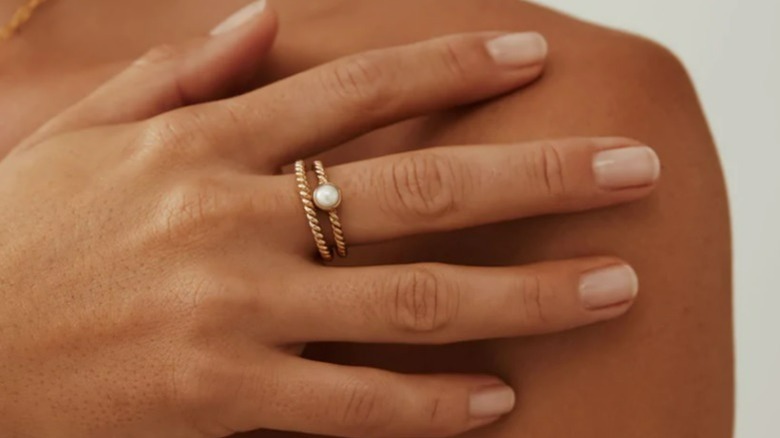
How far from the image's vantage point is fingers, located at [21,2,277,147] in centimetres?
85

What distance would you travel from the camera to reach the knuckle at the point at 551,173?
0.72m

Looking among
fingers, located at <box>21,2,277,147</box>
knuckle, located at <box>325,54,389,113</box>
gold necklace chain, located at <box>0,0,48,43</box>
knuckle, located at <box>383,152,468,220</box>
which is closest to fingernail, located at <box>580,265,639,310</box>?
knuckle, located at <box>383,152,468,220</box>

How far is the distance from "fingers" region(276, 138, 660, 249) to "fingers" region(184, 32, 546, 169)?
49 millimetres

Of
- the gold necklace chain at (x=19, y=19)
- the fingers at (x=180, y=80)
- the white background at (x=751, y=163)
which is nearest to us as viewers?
the fingers at (x=180, y=80)

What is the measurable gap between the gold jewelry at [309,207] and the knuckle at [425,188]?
55 millimetres

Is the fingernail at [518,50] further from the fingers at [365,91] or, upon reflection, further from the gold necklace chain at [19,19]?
the gold necklace chain at [19,19]

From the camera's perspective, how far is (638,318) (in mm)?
749

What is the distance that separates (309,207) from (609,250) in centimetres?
23

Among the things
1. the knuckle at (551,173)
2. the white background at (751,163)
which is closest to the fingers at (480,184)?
the knuckle at (551,173)

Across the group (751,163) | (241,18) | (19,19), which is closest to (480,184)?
(241,18)

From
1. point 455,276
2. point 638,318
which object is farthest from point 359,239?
point 638,318

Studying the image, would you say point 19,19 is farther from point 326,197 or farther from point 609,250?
point 609,250

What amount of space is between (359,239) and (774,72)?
2.85 ft

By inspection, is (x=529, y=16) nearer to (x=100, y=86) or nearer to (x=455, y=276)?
(x=455, y=276)
